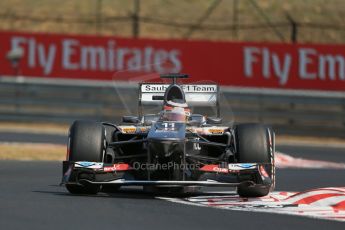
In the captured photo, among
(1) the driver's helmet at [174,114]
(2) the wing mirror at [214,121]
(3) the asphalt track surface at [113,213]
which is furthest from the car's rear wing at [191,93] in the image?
(3) the asphalt track surface at [113,213]

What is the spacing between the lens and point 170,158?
1106 centimetres

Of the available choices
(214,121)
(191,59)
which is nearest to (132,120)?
(214,121)

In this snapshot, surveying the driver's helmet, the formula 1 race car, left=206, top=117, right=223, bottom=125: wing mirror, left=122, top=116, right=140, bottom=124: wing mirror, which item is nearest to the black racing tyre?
the formula 1 race car

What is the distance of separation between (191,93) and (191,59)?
13987 millimetres

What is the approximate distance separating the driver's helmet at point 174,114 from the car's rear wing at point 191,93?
0.71 meters

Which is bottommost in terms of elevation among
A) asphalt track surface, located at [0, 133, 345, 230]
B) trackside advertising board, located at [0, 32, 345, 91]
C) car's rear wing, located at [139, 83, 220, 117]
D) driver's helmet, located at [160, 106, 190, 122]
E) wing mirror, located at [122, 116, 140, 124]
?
asphalt track surface, located at [0, 133, 345, 230]

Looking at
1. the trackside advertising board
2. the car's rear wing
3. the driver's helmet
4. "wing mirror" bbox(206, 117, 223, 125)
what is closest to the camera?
the driver's helmet

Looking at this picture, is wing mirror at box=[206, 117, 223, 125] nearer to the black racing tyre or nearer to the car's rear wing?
the car's rear wing

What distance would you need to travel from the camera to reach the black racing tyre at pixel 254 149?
448 inches

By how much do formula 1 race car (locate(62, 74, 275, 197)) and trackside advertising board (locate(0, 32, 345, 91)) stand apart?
45.9 ft

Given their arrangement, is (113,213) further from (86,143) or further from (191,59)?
(191,59)

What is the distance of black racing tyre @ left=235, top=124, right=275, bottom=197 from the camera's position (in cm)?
1139

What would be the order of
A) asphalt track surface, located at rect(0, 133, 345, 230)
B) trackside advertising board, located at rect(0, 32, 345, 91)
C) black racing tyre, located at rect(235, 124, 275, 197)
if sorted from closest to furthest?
asphalt track surface, located at rect(0, 133, 345, 230) < black racing tyre, located at rect(235, 124, 275, 197) < trackside advertising board, located at rect(0, 32, 345, 91)

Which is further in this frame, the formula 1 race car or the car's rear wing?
the car's rear wing
